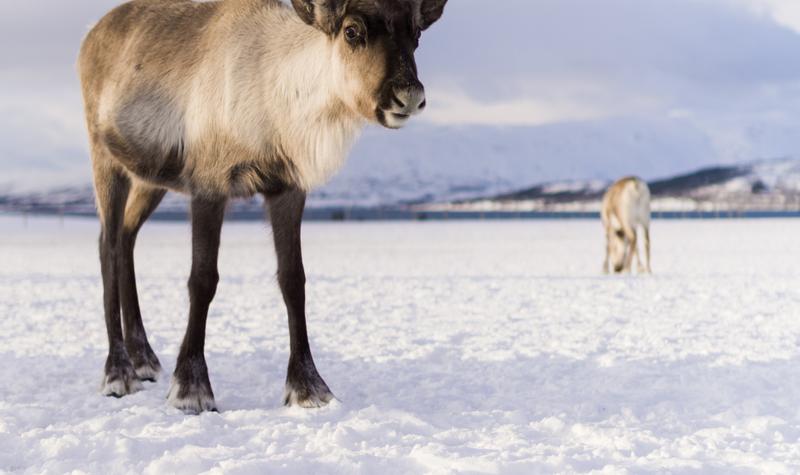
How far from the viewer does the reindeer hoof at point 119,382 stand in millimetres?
5398

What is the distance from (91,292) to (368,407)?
7.89 m

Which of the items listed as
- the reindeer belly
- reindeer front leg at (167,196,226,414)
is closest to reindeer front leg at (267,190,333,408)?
reindeer front leg at (167,196,226,414)

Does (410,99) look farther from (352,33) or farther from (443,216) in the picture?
(443,216)

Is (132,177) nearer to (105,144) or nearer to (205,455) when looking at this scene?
(105,144)

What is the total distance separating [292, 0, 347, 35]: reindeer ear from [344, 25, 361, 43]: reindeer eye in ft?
0.39

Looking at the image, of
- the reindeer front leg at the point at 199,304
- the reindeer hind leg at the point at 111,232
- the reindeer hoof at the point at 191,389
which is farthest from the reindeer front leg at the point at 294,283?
the reindeer hind leg at the point at 111,232

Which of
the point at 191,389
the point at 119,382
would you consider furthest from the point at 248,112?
the point at 119,382

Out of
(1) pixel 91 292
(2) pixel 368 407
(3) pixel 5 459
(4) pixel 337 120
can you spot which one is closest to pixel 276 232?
(4) pixel 337 120

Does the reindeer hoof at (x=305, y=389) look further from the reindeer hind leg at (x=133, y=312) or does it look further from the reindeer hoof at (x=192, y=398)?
the reindeer hind leg at (x=133, y=312)

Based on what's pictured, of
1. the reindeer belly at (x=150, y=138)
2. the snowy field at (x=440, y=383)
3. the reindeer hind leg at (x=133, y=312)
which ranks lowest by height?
the snowy field at (x=440, y=383)

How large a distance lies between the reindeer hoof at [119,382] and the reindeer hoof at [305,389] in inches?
43.0

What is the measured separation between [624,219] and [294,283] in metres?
13.4

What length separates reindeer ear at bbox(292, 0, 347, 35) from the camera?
172 inches

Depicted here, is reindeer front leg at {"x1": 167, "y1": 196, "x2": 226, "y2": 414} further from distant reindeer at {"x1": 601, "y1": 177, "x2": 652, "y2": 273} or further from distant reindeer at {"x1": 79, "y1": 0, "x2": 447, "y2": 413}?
distant reindeer at {"x1": 601, "y1": 177, "x2": 652, "y2": 273}
